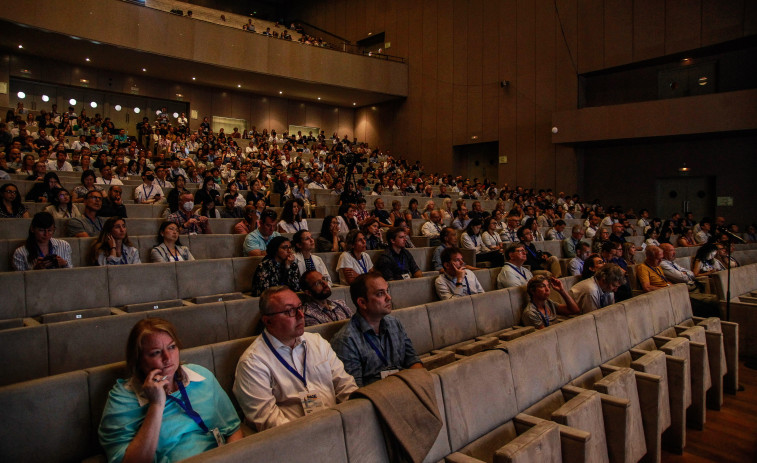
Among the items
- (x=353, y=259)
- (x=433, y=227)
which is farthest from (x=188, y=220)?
(x=433, y=227)

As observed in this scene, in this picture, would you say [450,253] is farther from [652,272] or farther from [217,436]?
[217,436]

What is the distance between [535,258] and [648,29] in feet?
26.4

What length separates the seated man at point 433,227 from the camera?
589 centimetres

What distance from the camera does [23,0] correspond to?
880 cm

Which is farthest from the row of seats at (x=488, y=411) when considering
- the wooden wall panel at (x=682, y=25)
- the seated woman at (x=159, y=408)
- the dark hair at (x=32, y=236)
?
the wooden wall panel at (x=682, y=25)

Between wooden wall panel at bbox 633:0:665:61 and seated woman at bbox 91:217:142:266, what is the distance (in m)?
10.8

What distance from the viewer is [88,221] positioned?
400cm

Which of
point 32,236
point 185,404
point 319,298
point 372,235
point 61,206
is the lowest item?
point 185,404

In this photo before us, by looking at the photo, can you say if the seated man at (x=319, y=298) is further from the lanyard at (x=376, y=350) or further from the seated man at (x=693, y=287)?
the seated man at (x=693, y=287)

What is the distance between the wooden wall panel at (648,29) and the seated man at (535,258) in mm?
7490

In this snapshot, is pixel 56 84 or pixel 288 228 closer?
pixel 288 228

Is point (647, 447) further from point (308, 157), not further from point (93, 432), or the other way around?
point (308, 157)

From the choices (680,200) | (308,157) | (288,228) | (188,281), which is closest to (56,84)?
(308,157)

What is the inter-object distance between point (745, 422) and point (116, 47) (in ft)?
39.2
